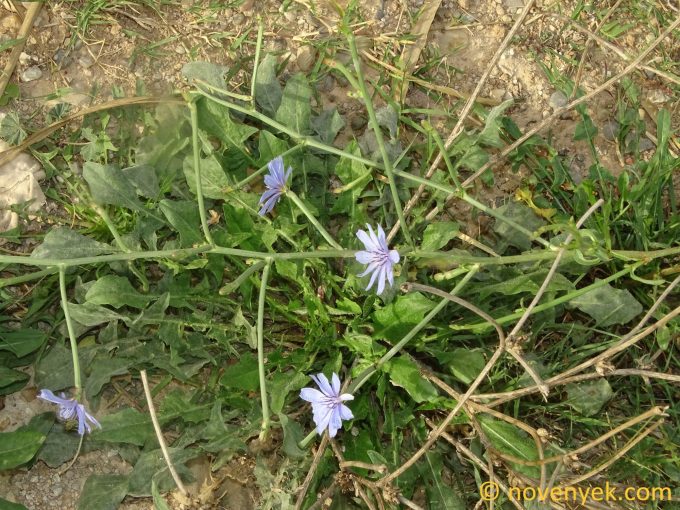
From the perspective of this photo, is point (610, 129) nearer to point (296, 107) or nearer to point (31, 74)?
point (296, 107)

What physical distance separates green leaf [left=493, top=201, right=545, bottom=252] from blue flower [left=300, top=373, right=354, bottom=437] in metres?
0.93

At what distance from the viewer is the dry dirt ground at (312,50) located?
122 inches

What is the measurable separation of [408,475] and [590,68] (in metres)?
1.86

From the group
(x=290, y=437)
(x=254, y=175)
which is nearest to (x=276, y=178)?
(x=254, y=175)

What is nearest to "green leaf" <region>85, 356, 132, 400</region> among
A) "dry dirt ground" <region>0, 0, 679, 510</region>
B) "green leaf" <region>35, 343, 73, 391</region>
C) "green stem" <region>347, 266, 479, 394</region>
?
"green leaf" <region>35, 343, 73, 391</region>

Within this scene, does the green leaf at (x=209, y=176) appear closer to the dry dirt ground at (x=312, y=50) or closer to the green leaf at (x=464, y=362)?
the dry dirt ground at (x=312, y=50)

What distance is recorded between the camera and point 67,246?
263cm

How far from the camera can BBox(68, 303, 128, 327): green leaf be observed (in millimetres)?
2637

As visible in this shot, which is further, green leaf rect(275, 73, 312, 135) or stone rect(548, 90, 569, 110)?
stone rect(548, 90, 569, 110)

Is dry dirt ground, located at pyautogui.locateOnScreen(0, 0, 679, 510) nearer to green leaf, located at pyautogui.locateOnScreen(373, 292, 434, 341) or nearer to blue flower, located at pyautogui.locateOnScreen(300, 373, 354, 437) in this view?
green leaf, located at pyautogui.locateOnScreen(373, 292, 434, 341)

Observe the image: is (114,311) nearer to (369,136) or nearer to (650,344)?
(369,136)

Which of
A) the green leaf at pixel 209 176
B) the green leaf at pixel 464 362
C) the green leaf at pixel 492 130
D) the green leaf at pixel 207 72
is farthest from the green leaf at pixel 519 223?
the green leaf at pixel 207 72

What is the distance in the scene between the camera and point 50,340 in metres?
2.79

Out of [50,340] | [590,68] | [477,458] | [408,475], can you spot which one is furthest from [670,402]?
[50,340]
